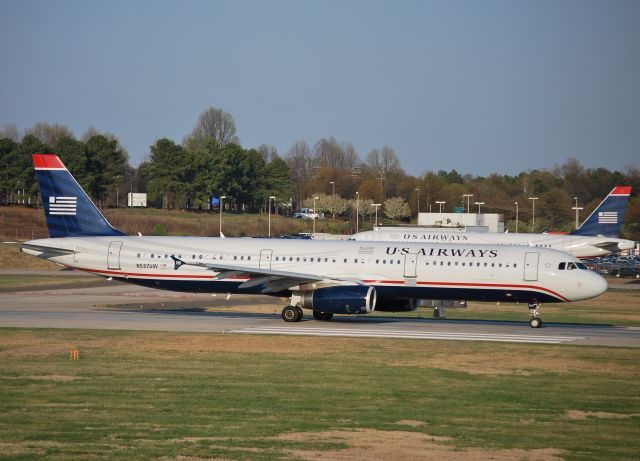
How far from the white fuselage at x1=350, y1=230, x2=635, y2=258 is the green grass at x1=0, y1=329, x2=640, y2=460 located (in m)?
34.1

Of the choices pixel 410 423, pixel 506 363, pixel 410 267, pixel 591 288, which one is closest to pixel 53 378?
pixel 410 423

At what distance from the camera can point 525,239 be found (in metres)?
66.1

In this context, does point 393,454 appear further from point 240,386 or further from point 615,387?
point 615,387

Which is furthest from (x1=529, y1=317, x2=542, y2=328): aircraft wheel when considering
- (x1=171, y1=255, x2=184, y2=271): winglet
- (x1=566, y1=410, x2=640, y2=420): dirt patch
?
(x1=566, y1=410, x2=640, y2=420): dirt patch

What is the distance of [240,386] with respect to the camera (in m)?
22.8

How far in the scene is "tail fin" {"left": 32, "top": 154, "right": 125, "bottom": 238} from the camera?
42.7 metres

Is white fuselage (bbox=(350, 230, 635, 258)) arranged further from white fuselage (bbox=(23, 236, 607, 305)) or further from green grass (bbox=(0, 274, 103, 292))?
white fuselage (bbox=(23, 236, 607, 305))

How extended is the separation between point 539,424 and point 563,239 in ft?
168

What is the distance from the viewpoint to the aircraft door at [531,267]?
1464 inches

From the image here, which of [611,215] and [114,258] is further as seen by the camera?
[611,215]

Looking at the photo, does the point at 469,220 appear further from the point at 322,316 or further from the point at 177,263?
the point at 177,263

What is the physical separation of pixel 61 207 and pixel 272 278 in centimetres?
1192

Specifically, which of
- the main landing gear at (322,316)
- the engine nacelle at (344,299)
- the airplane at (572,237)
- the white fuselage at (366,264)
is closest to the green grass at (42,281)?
→ the white fuselage at (366,264)

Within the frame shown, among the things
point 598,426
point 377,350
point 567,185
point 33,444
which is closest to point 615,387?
point 598,426
